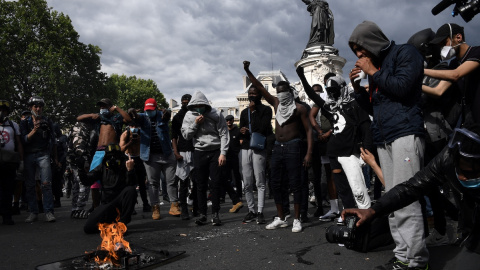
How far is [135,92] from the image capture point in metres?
55.4

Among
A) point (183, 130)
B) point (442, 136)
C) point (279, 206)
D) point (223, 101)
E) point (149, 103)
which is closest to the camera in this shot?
point (442, 136)

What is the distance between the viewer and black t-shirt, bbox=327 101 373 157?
4.89 m

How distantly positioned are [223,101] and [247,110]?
89476 millimetres

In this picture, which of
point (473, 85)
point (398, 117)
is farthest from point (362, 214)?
point (473, 85)

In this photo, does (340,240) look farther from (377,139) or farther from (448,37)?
(448,37)

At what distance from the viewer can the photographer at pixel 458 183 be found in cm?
196

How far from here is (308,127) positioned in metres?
5.79

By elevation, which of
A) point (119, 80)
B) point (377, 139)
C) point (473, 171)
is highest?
point (119, 80)

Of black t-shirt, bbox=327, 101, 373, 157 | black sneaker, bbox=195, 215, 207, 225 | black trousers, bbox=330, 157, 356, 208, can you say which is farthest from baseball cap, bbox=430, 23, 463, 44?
black sneaker, bbox=195, 215, 207, 225

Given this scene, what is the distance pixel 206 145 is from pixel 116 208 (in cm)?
176

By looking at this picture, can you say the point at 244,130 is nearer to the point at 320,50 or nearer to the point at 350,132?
the point at 350,132

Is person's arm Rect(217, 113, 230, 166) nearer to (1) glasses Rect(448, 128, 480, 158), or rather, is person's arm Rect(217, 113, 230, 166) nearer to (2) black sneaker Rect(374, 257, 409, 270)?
(2) black sneaker Rect(374, 257, 409, 270)

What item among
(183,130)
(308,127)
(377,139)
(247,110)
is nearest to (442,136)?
(377,139)

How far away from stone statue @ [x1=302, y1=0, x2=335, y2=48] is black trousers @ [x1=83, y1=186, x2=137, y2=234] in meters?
25.3
